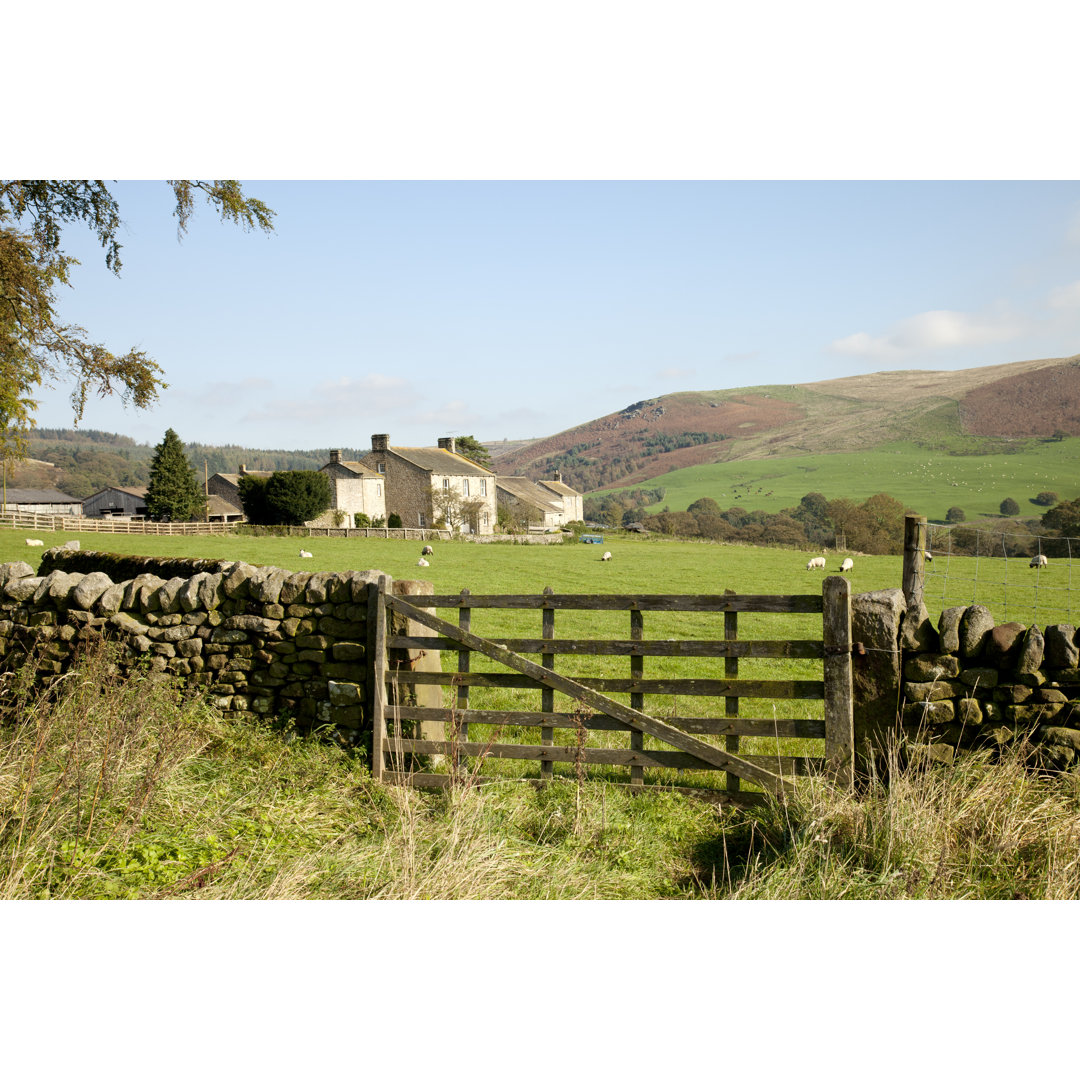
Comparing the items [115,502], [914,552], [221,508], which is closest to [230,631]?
[914,552]

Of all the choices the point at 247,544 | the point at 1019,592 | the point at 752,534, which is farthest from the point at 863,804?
the point at 752,534

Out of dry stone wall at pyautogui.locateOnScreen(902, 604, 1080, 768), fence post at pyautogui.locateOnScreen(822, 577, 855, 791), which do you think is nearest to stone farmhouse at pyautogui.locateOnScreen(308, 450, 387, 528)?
fence post at pyautogui.locateOnScreen(822, 577, 855, 791)

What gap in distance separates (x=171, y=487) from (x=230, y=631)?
118ft

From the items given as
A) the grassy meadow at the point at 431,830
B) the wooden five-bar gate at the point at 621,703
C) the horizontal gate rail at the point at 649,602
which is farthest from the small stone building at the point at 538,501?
the grassy meadow at the point at 431,830

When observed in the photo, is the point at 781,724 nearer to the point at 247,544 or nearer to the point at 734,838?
the point at 734,838

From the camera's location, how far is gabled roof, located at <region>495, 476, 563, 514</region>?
69.6 m

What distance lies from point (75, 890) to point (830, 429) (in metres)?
156

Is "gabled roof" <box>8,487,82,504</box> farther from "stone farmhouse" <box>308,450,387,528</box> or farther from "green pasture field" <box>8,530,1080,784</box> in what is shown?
"green pasture field" <box>8,530,1080,784</box>

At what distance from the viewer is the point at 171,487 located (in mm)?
38375

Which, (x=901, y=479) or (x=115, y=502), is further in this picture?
(x=901, y=479)

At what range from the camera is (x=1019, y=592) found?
19.1 m

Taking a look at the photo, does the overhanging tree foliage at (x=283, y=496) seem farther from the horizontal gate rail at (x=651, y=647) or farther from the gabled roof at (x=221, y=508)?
the horizontal gate rail at (x=651, y=647)

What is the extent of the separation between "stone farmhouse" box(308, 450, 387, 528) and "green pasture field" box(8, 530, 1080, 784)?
1792cm

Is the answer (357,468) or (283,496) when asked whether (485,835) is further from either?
(357,468)
